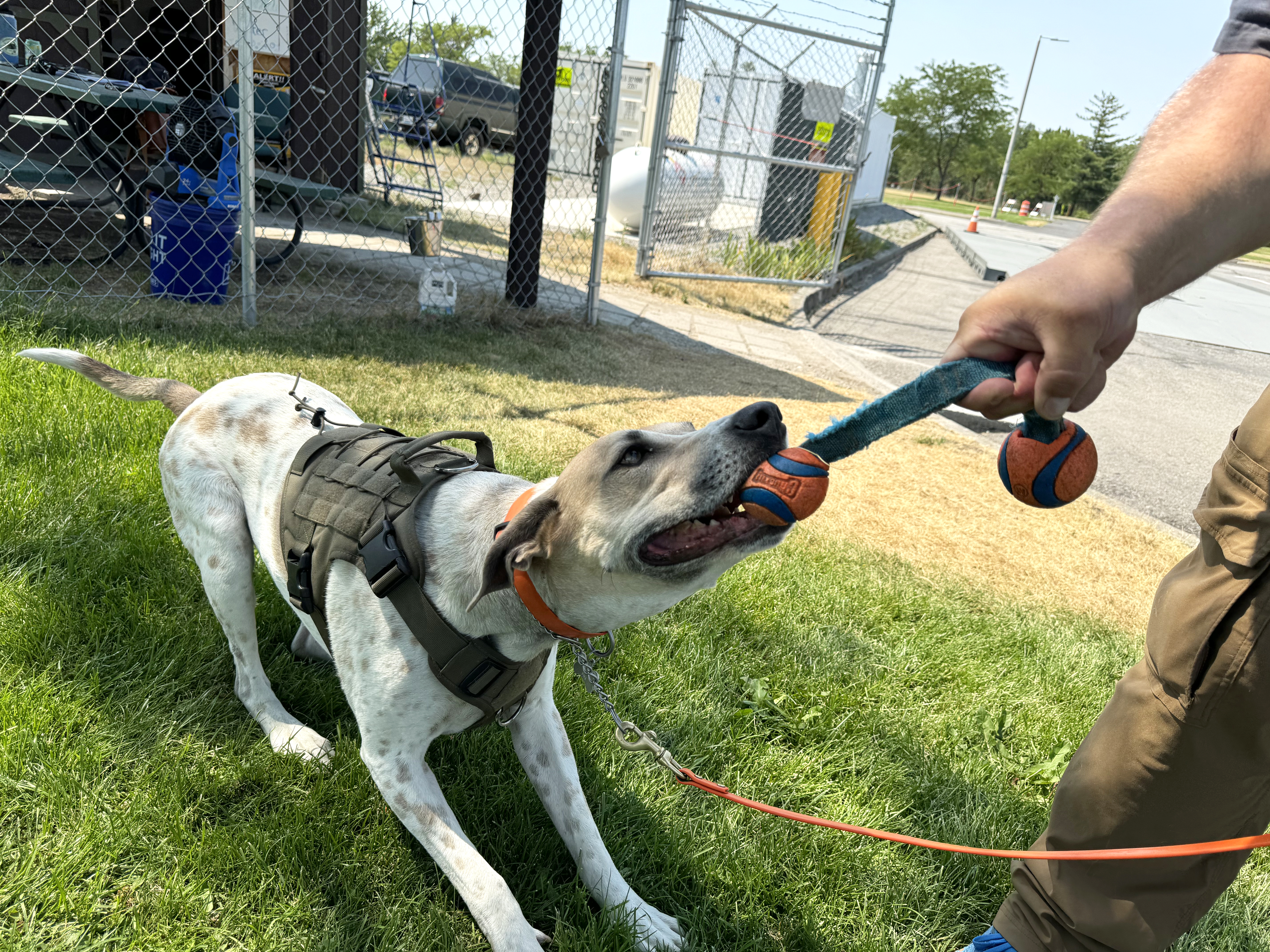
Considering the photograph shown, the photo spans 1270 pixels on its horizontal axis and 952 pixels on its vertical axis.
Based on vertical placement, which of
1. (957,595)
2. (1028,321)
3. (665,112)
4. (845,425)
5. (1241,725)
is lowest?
(957,595)

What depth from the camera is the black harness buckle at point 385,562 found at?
2.10m

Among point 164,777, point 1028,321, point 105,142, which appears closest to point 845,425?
point 1028,321

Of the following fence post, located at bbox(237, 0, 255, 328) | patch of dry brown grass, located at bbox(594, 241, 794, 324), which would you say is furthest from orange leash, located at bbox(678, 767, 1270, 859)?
patch of dry brown grass, located at bbox(594, 241, 794, 324)

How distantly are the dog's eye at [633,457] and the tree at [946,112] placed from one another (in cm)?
6948

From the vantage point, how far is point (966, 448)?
6582 mm

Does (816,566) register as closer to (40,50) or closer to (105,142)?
(105,142)

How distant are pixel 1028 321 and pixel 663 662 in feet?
6.90

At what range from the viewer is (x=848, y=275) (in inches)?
616

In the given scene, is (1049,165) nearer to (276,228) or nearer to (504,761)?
(276,228)

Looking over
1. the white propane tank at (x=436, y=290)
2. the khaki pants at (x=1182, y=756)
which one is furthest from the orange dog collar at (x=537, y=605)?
the white propane tank at (x=436, y=290)

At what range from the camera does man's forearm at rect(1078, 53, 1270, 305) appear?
4.63 feet

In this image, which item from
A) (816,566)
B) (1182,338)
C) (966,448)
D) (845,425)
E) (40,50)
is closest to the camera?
(845,425)

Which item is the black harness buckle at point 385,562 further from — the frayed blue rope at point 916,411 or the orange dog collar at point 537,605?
the frayed blue rope at point 916,411

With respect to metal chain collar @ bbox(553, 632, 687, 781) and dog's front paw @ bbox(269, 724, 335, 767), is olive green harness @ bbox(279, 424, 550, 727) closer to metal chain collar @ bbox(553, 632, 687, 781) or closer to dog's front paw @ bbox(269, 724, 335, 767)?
metal chain collar @ bbox(553, 632, 687, 781)
